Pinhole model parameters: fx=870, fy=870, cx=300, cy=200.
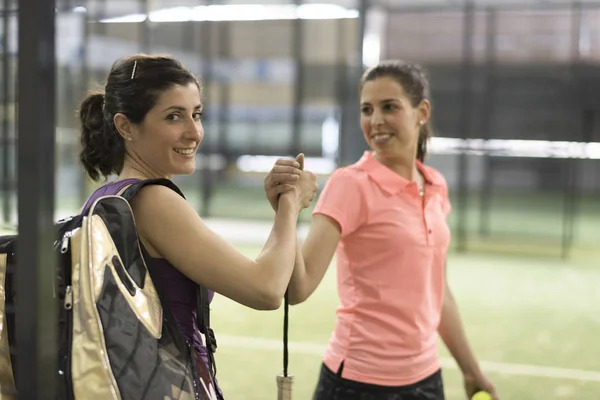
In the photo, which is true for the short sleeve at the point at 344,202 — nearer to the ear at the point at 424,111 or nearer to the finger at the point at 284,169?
the ear at the point at 424,111

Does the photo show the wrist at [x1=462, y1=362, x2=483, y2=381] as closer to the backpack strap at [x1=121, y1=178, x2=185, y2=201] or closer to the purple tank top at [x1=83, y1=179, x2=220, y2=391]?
the purple tank top at [x1=83, y1=179, x2=220, y2=391]

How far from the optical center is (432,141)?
731 centimetres

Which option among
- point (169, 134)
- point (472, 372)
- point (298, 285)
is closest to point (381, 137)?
point (298, 285)

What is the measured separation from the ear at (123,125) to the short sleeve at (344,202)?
2.34 ft

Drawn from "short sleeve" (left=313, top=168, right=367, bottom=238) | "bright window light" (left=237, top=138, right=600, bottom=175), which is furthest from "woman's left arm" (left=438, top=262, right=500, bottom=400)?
"bright window light" (left=237, top=138, right=600, bottom=175)

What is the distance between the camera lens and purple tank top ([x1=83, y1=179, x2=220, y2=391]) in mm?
1549

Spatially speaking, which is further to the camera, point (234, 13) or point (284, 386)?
point (234, 13)

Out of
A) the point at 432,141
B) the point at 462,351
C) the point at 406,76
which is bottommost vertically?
the point at 462,351

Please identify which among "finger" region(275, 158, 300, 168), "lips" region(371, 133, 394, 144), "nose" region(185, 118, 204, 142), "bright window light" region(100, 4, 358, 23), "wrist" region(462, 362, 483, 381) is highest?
"bright window light" region(100, 4, 358, 23)

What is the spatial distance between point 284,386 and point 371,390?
0.62 m

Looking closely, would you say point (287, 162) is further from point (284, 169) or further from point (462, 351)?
point (462, 351)

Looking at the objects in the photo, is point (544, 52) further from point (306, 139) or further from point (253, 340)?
point (253, 340)

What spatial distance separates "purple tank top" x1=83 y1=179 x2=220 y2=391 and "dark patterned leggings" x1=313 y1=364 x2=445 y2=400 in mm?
800

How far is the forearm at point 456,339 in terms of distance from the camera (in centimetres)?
258
